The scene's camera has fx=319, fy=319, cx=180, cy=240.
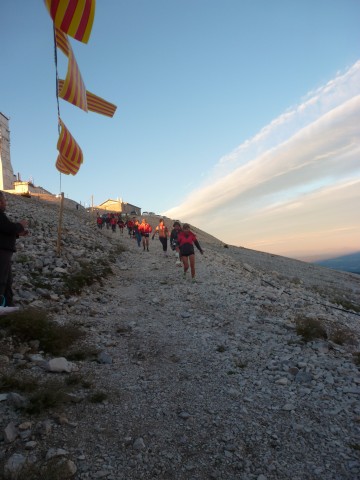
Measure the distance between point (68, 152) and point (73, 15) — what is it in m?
6.52

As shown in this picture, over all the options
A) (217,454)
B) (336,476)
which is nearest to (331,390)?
(336,476)

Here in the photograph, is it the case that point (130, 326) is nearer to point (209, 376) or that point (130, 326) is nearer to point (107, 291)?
point (209, 376)

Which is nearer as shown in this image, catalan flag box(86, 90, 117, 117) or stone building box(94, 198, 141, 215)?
catalan flag box(86, 90, 117, 117)

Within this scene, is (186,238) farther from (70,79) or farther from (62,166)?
(70,79)

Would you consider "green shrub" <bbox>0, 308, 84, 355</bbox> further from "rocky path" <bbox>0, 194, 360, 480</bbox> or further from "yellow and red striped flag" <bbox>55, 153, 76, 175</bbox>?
"yellow and red striped flag" <bbox>55, 153, 76, 175</bbox>

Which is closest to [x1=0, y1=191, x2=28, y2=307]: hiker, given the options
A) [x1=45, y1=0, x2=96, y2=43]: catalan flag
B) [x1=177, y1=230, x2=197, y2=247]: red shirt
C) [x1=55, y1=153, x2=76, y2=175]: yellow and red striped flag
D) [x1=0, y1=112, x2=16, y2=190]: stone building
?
[x1=45, y1=0, x2=96, y2=43]: catalan flag

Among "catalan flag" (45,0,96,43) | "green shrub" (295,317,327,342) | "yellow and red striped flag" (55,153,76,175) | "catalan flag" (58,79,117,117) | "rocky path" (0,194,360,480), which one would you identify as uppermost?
"catalan flag" (58,79,117,117)

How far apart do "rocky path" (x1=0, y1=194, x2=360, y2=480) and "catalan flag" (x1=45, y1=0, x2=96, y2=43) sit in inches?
270

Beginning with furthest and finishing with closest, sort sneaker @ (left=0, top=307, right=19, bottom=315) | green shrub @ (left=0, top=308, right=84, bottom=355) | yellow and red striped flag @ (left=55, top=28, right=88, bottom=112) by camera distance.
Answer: yellow and red striped flag @ (left=55, top=28, right=88, bottom=112) → sneaker @ (left=0, top=307, right=19, bottom=315) → green shrub @ (left=0, top=308, right=84, bottom=355)

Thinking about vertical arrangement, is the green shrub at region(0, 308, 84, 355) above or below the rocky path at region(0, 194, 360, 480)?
above

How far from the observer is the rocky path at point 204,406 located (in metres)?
3.87

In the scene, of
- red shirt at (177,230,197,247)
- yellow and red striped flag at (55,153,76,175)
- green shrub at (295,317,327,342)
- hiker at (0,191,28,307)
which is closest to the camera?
hiker at (0,191,28,307)

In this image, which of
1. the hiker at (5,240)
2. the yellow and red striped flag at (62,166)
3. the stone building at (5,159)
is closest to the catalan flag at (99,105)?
the yellow and red striped flag at (62,166)

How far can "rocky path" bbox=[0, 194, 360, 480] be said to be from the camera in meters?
3.87
